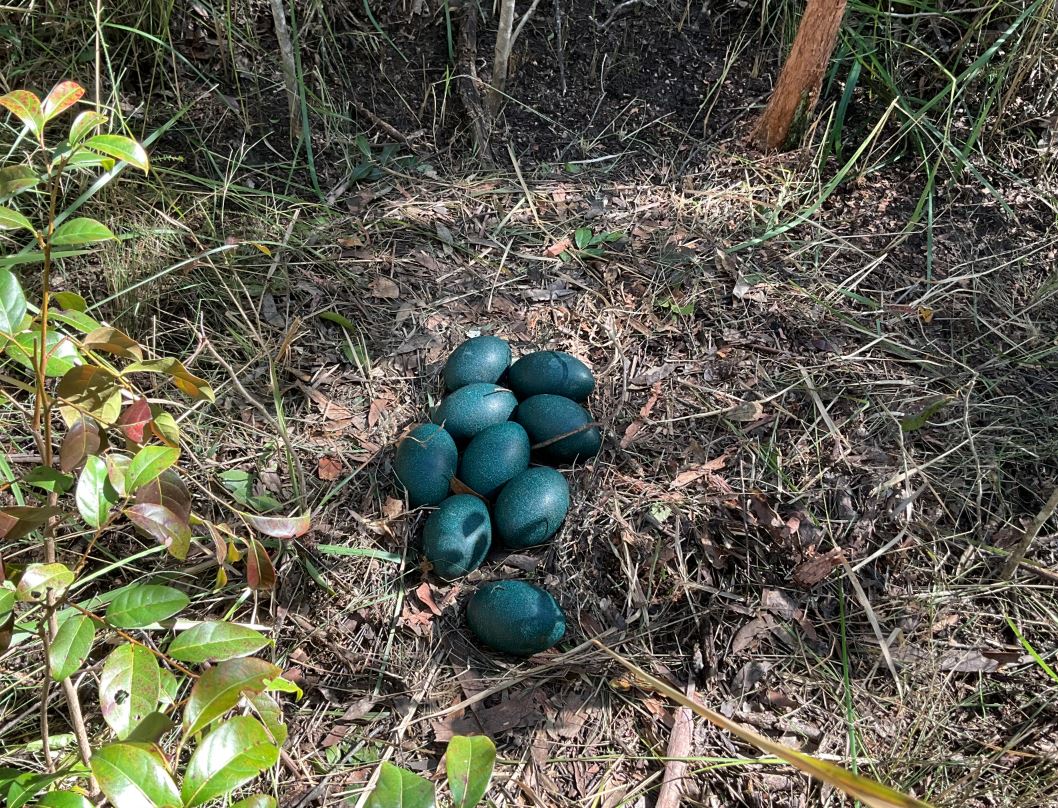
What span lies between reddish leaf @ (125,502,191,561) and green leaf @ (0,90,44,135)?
0.49m

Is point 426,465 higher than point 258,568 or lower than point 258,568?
lower

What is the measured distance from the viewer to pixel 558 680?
1.88 metres

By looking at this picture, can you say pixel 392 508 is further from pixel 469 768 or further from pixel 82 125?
pixel 469 768

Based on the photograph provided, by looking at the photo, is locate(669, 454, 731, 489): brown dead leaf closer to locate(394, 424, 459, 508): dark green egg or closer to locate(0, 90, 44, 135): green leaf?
locate(394, 424, 459, 508): dark green egg

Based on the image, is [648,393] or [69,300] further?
[648,393]

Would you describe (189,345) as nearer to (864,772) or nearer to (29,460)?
(29,460)

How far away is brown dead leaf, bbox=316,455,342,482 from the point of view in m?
2.13

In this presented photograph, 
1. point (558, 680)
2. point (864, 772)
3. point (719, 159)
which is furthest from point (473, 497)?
point (719, 159)

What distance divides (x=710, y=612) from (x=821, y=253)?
54.1 inches

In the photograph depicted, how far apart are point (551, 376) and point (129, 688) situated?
4.78ft

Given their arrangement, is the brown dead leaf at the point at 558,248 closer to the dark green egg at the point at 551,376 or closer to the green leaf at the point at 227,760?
the dark green egg at the point at 551,376

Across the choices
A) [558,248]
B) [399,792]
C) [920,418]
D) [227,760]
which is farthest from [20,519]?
[920,418]

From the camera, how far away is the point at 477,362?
2.25m

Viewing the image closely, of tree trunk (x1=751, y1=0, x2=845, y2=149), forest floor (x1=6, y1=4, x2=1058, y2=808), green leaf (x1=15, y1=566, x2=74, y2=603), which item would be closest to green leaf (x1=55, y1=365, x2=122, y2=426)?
green leaf (x1=15, y1=566, x2=74, y2=603)
